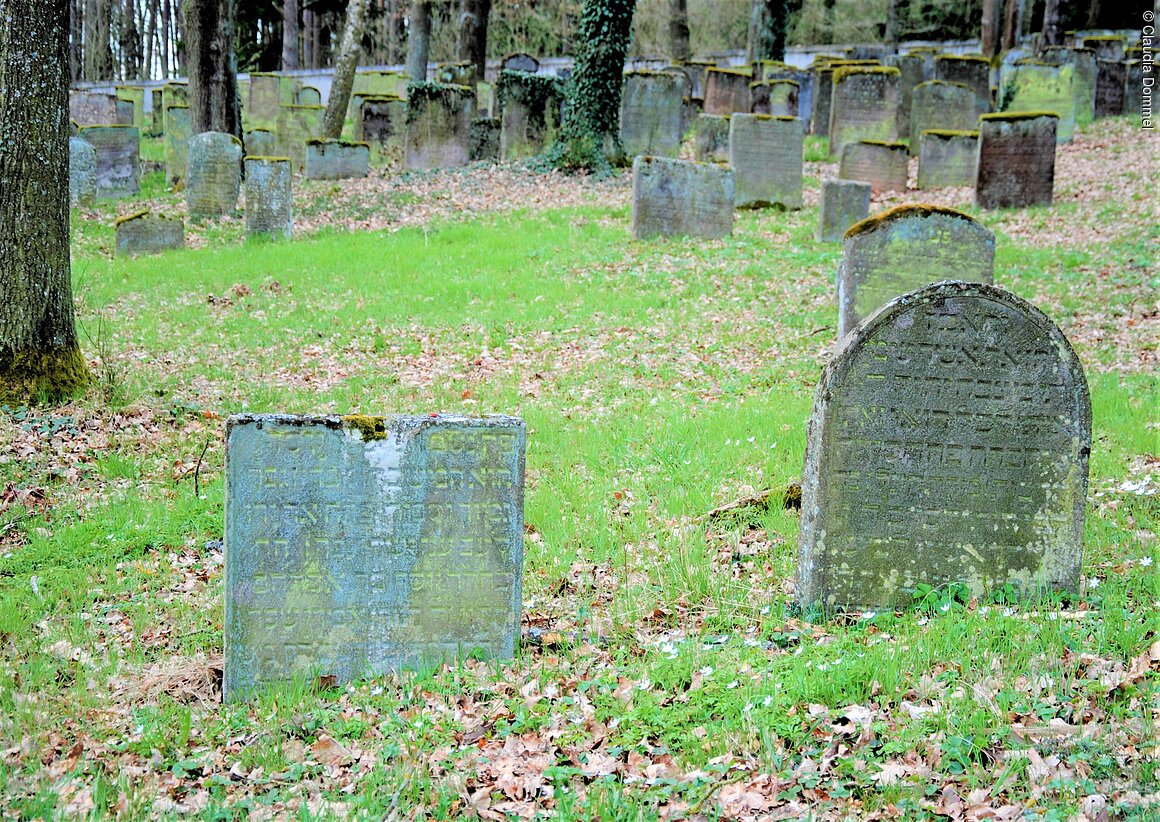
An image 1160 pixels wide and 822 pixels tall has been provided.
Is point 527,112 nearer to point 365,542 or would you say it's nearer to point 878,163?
point 878,163

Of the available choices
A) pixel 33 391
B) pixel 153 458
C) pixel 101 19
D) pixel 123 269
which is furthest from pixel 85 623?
pixel 101 19

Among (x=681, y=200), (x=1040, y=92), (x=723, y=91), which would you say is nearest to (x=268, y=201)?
(x=681, y=200)

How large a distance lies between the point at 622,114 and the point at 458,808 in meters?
20.5

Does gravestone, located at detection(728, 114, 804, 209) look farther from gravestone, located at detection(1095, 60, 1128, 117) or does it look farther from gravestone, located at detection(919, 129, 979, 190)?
gravestone, located at detection(1095, 60, 1128, 117)

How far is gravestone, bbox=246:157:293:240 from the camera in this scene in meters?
16.2

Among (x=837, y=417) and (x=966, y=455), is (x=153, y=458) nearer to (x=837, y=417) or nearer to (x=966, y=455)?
(x=837, y=417)

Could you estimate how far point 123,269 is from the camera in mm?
14625

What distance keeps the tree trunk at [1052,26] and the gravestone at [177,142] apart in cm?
2211

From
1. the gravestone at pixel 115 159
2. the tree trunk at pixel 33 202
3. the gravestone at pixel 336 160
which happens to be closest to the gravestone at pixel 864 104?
the gravestone at pixel 336 160

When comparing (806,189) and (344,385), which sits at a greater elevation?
(806,189)

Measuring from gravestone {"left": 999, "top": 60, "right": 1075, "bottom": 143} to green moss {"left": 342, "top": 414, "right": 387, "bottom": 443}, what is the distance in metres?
20.4

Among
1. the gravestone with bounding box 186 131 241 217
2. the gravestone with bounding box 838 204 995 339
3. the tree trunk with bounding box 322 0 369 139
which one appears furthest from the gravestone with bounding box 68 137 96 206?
the gravestone with bounding box 838 204 995 339

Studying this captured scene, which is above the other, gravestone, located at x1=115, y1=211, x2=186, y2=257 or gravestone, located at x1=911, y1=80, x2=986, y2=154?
gravestone, located at x1=911, y1=80, x2=986, y2=154

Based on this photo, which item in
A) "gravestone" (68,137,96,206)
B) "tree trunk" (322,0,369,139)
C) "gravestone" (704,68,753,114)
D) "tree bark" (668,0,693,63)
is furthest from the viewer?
"tree bark" (668,0,693,63)
